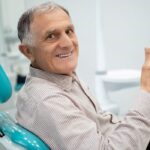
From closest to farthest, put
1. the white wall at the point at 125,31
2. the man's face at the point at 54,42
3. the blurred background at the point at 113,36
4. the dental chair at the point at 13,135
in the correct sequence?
the dental chair at the point at 13,135 → the man's face at the point at 54,42 → the blurred background at the point at 113,36 → the white wall at the point at 125,31

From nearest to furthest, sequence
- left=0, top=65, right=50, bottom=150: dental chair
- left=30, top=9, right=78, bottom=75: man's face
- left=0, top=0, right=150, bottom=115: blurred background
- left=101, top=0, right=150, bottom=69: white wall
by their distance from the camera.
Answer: left=0, top=65, right=50, bottom=150: dental chair
left=30, top=9, right=78, bottom=75: man's face
left=0, top=0, right=150, bottom=115: blurred background
left=101, top=0, right=150, bottom=69: white wall

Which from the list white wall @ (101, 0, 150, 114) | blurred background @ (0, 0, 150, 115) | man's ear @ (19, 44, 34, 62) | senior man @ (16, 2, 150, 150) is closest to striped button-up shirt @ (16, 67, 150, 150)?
senior man @ (16, 2, 150, 150)

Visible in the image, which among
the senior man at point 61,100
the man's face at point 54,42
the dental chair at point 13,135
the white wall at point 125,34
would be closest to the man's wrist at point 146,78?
the senior man at point 61,100

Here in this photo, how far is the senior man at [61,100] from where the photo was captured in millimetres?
859

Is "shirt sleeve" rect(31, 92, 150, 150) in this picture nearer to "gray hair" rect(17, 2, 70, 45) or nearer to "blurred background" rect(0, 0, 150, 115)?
"gray hair" rect(17, 2, 70, 45)

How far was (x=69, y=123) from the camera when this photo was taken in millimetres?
863

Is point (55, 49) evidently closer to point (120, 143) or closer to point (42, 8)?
point (42, 8)

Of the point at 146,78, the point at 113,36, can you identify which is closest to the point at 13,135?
the point at 146,78

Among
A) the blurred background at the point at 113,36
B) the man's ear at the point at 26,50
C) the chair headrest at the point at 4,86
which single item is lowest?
the blurred background at the point at 113,36

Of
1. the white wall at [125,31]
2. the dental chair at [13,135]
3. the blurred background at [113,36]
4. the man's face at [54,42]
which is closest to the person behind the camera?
the dental chair at [13,135]

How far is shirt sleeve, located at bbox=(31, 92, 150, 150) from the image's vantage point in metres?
0.85

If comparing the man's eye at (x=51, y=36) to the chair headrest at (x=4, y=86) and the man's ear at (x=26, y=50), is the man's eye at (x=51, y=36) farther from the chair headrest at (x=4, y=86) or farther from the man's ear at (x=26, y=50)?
the chair headrest at (x=4, y=86)

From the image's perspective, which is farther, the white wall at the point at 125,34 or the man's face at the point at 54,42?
the white wall at the point at 125,34

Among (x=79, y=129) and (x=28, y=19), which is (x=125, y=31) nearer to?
(x=28, y=19)
